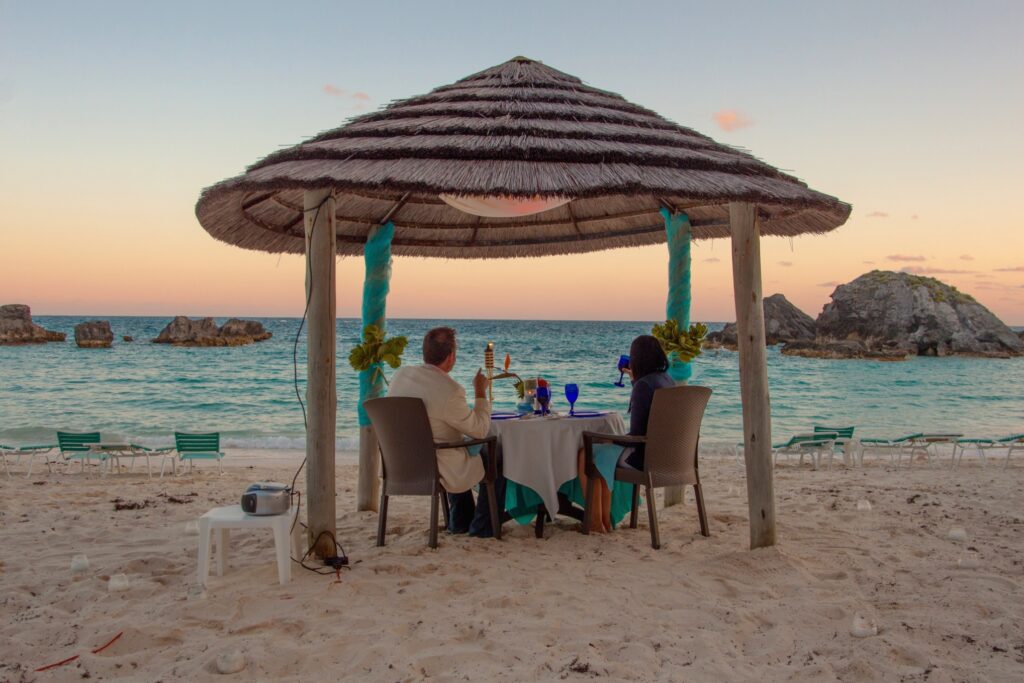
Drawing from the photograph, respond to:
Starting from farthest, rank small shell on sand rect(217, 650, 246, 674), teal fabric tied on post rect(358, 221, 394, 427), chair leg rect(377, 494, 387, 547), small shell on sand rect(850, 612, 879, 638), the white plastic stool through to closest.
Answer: teal fabric tied on post rect(358, 221, 394, 427), chair leg rect(377, 494, 387, 547), the white plastic stool, small shell on sand rect(850, 612, 879, 638), small shell on sand rect(217, 650, 246, 674)

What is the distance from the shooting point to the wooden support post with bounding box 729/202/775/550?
168 inches

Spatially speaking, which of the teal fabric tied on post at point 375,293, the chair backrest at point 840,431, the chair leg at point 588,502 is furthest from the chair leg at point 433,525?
the chair backrest at point 840,431

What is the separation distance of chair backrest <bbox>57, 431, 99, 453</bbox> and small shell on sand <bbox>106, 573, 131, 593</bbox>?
551 cm

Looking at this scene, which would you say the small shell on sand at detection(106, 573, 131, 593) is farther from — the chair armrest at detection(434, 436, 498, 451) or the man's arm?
the man's arm

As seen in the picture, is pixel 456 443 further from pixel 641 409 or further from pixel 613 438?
pixel 641 409

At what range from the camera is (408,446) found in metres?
4.32

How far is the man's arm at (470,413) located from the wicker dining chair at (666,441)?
2.09ft

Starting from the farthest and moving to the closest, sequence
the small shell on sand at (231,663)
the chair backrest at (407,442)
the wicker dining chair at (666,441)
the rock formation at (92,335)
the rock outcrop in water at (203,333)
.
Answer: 1. the rock outcrop in water at (203,333)
2. the rock formation at (92,335)
3. the wicker dining chair at (666,441)
4. the chair backrest at (407,442)
5. the small shell on sand at (231,663)

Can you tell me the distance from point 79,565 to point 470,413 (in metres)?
2.15

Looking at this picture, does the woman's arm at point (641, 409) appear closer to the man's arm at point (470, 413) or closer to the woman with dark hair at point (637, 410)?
the woman with dark hair at point (637, 410)

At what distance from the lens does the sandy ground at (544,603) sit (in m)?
2.80

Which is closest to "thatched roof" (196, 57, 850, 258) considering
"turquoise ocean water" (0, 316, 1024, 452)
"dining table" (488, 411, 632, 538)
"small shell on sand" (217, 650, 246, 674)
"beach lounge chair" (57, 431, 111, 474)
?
"dining table" (488, 411, 632, 538)

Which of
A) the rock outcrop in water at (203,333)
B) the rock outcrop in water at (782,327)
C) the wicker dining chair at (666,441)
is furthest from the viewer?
the rock outcrop in water at (203,333)

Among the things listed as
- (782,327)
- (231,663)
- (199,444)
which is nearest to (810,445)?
(199,444)
